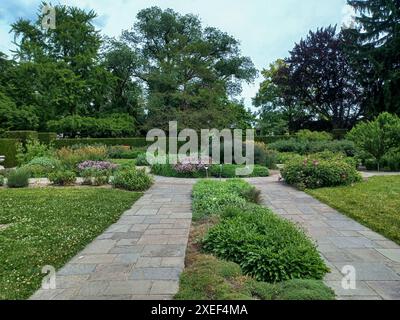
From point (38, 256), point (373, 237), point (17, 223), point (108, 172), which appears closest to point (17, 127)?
point (108, 172)

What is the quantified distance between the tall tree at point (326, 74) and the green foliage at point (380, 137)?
44.9ft

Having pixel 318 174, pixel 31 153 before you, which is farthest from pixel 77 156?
pixel 318 174

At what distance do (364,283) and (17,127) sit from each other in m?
24.7

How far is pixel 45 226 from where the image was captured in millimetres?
5266

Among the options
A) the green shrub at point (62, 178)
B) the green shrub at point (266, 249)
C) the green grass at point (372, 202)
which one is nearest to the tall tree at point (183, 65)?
the green shrub at point (62, 178)

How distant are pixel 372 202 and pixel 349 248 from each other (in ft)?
9.89

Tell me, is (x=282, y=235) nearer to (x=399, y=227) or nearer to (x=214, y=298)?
(x=214, y=298)

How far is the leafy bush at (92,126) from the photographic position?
24266mm

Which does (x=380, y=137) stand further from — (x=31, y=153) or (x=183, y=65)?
(x=183, y=65)

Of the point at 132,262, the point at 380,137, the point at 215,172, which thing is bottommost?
the point at 132,262

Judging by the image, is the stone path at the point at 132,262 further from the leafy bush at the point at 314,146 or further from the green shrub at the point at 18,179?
the leafy bush at the point at 314,146

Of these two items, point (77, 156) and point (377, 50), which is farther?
point (377, 50)

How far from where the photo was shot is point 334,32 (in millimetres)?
26078
